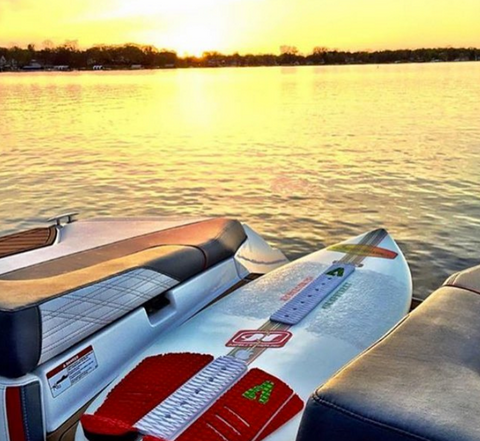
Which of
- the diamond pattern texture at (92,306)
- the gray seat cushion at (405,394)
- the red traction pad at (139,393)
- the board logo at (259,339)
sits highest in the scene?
the gray seat cushion at (405,394)

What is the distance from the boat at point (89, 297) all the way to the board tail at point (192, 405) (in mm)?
221

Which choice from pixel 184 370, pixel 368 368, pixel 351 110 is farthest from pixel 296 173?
pixel 351 110

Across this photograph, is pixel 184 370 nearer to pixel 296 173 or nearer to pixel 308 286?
pixel 308 286

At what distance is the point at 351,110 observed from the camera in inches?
1134

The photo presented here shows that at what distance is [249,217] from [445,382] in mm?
8360

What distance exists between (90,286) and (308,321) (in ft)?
4.37

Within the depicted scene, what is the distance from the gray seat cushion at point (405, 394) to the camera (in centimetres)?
153

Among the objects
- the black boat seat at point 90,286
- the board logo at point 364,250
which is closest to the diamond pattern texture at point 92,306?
the black boat seat at point 90,286

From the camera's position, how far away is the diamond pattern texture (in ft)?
8.80

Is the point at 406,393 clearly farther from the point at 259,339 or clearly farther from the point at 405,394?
the point at 259,339

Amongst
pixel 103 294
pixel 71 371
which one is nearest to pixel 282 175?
pixel 103 294

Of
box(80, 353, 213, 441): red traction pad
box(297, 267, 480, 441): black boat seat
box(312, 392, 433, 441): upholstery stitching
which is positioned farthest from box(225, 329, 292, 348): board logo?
box(312, 392, 433, 441): upholstery stitching

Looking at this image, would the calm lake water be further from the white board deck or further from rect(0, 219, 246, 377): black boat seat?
rect(0, 219, 246, 377): black boat seat

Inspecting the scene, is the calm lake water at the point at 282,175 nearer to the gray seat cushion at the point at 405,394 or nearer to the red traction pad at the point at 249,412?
the red traction pad at the point at 249,412
